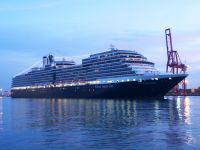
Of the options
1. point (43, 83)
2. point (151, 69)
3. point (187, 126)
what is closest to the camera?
point (187, 126)

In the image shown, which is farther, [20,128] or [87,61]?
[87,61]

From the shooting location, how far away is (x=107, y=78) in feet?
356

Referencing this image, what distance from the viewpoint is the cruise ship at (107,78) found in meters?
99.8

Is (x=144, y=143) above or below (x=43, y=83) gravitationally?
Answer: below

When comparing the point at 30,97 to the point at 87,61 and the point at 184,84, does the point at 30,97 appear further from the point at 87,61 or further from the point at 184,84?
the point at 184,84

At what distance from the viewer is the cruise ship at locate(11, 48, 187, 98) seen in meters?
99.8

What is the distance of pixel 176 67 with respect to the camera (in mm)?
158625

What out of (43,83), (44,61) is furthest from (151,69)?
(44,61)

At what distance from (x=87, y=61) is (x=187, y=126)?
291 ft

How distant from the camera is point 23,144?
28531 mm

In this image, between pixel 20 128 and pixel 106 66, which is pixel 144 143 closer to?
pixel 20 128

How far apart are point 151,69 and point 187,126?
69.3 metres

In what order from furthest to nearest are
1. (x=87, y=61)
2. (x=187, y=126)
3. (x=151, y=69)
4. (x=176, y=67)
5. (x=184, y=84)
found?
(x=184, y=84) < (x=176, y=67) < (x=87, y=61) < (x=151, y=69) < (x=187, y=126)

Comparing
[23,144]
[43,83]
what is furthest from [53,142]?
[43,83]
